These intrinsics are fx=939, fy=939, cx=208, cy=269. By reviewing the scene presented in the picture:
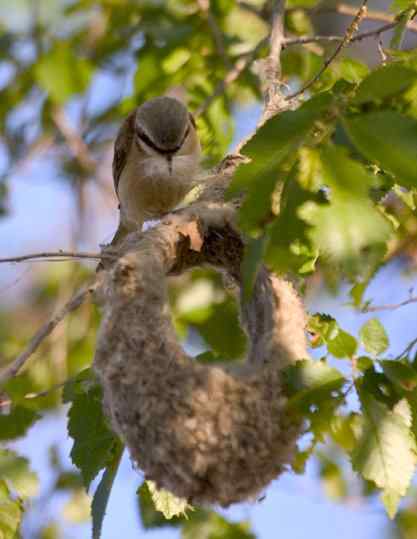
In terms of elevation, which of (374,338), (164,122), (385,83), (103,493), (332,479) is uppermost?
(385,83)

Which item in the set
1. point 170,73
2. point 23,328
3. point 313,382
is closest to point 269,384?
point 313,382

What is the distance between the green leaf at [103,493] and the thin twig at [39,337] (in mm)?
456

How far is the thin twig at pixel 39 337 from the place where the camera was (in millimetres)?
3188

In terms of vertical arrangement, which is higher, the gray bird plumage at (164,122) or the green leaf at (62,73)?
the green leaf at (62,73)

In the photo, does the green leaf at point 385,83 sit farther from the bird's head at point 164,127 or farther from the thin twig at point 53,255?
the bird's head at point 164,127

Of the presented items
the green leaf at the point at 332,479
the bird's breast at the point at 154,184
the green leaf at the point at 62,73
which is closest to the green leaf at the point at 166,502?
the bird's breast at the point at 154,184

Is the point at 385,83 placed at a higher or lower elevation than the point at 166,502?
higher

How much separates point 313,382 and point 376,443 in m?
0.27

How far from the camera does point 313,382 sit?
265 centimetres

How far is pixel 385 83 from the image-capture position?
238cm

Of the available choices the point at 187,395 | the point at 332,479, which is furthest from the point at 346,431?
the point at 332,479

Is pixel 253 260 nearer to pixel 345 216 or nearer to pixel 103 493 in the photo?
pixel 345 216

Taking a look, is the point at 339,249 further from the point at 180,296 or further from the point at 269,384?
the point at 180,296

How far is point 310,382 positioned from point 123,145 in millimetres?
2799
